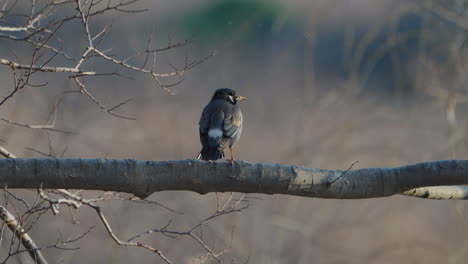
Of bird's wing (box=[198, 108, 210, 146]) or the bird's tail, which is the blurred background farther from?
the bird's tail

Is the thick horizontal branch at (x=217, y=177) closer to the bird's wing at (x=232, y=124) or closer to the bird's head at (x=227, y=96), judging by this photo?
the bird's wing at (x=232, y=124)

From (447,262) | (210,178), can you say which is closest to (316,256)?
(447,262)

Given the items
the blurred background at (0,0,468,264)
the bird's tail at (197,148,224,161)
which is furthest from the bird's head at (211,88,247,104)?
the blurred background at (0,0,468,264)

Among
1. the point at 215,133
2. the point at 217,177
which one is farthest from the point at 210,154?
the point at 217,177

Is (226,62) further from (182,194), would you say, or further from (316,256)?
(316,256)

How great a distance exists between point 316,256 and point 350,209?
1.29 meters

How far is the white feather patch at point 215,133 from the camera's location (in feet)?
20.4

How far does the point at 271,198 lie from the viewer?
1048cm

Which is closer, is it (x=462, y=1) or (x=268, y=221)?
(x=268, y=221)

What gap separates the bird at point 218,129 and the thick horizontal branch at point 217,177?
1404mm

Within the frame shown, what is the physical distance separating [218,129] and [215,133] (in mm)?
64

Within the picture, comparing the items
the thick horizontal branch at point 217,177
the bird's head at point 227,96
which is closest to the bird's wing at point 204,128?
the bird's head at point 227,96

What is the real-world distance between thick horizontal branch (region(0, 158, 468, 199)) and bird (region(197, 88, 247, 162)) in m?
1.40

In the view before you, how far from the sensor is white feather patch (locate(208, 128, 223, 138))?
6223 millimetres
